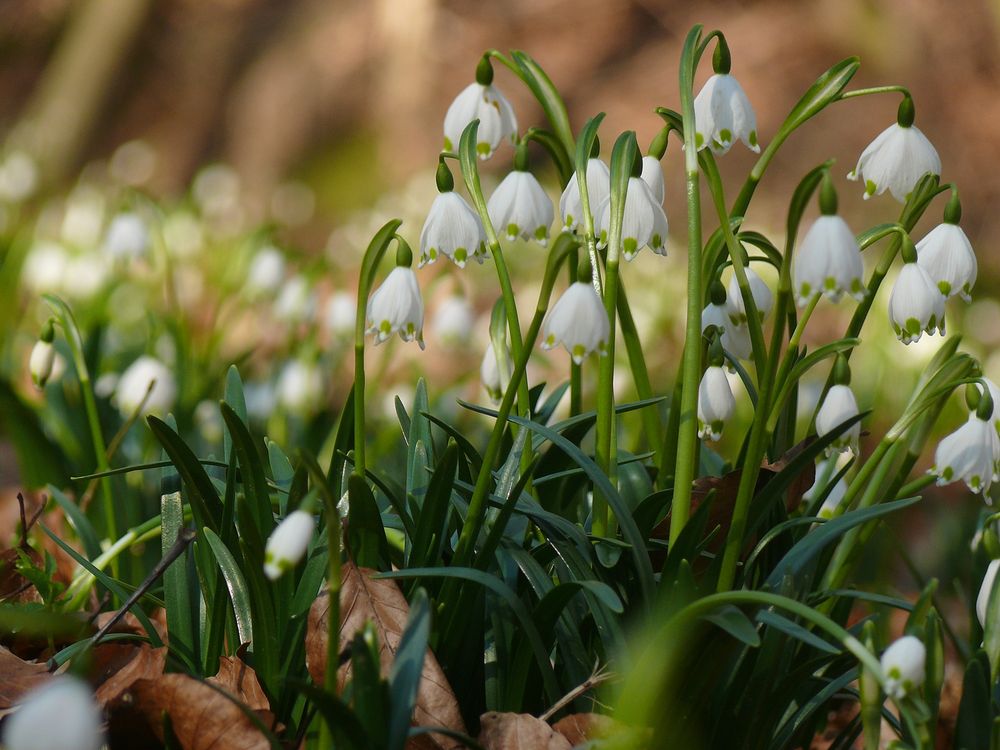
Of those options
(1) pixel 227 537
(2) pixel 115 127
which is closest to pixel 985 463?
(1) pixel 227 537

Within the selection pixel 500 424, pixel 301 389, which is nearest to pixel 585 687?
pixel 500 424

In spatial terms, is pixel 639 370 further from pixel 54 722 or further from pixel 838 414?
pixel 54 722

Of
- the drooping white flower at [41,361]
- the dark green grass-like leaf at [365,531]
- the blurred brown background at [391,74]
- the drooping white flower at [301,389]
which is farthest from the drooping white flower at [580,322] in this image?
the blurred brown background at [391,74]

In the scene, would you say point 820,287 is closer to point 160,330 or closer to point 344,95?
point 160,330

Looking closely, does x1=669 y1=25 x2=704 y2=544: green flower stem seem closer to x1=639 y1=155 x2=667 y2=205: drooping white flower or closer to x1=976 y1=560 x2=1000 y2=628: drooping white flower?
x1=639 y1=155 x2=667 y2=205: drooping white flower

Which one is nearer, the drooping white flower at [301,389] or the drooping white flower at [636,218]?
the drooping white flower at [636,218]

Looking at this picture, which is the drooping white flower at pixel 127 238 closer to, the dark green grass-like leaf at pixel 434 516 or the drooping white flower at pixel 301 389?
the drooping white flower at pixel 301 389
